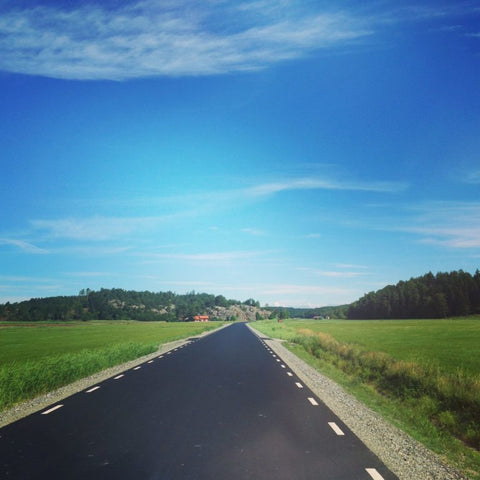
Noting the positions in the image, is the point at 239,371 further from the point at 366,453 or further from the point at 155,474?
the point at 155,474

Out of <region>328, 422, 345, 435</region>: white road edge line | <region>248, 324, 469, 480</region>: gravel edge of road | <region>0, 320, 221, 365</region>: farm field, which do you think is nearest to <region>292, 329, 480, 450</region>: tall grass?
<region>248, 324, 469, 480</region>: gravel edge of road

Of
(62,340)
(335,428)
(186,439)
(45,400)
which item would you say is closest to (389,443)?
(335,428)

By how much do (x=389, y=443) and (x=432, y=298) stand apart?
14749cm

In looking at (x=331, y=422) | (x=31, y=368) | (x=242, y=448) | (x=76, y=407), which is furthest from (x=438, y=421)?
(x=31, y=368)

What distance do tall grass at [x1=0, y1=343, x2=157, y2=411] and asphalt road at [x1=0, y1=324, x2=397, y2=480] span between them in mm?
1717

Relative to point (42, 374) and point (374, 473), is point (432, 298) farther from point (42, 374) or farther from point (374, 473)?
point (374, 473)

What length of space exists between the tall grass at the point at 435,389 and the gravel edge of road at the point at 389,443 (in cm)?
163

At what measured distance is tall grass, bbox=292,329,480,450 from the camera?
10.0 m

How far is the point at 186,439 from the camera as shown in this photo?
7523 millimetres

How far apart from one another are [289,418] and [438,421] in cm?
406

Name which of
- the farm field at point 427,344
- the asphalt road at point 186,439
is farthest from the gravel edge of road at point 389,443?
the farm field at point 427,344

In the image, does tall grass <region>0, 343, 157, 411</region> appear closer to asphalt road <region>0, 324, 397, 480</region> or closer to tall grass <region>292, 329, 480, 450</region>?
asphalt road <region>0, 324, 397, 480</region>

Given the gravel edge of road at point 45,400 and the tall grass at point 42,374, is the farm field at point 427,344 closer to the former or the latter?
the gravel edge of road at point 45,400

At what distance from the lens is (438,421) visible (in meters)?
10.7
